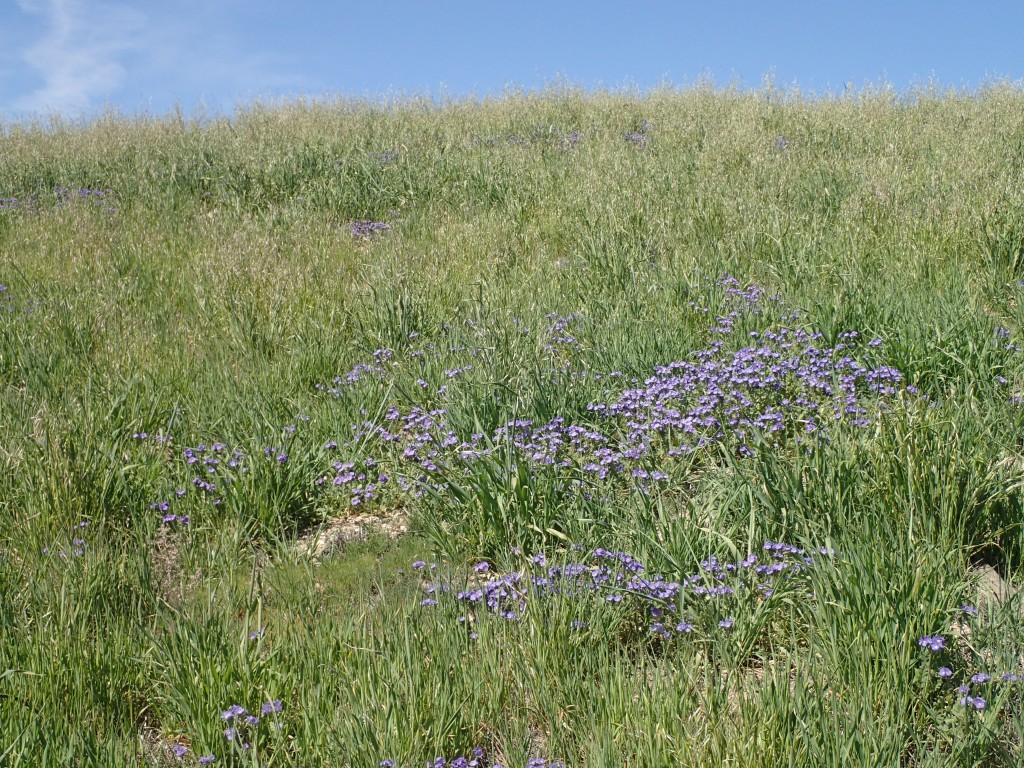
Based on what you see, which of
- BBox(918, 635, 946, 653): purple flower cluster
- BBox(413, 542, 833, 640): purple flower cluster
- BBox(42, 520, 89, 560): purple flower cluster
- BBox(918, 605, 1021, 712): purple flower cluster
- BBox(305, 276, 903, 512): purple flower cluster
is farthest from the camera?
BBox(305, 276, 903, 512): purple flower cluster

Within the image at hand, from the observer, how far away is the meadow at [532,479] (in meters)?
2.43

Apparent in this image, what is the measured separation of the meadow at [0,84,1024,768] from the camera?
95.7 inches

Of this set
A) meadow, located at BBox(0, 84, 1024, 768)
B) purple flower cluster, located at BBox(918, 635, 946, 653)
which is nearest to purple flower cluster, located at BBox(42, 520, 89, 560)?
meadow, located at BBox(0, 84, 1024, 768)

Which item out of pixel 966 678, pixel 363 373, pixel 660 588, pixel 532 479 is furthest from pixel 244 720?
pixel 363 373

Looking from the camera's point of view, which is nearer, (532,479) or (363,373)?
(532,479)

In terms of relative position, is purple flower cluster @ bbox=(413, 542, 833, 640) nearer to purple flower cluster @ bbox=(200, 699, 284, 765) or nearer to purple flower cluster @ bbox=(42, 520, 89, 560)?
purple flower cluster @ bbox=(200, 699, 284, 765)

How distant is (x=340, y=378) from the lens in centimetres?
495

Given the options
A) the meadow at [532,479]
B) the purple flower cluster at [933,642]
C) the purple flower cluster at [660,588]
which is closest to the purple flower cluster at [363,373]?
the meadow at [532,479]

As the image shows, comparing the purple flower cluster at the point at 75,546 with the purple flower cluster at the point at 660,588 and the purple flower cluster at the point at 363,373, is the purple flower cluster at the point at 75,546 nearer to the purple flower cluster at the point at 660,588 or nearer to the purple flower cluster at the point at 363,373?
the purple flower cluster at the point at 660,588

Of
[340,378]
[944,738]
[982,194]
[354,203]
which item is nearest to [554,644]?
[944,738]

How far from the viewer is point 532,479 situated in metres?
3.61

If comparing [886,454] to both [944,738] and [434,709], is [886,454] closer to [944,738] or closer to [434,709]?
[944,738]

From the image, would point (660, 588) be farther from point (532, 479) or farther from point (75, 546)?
point (75, 546)

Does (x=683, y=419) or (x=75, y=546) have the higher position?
(x=683, y=419)
